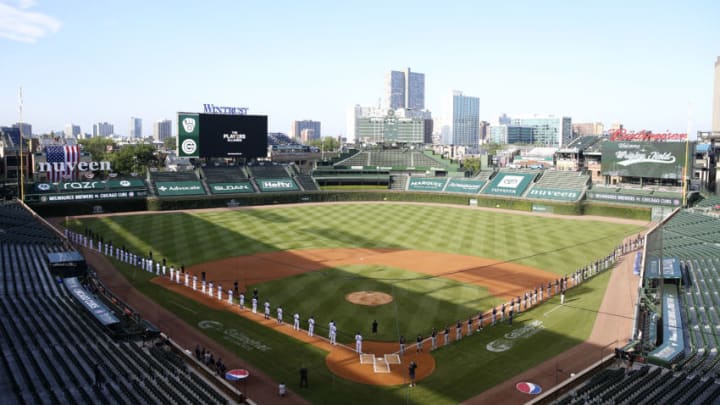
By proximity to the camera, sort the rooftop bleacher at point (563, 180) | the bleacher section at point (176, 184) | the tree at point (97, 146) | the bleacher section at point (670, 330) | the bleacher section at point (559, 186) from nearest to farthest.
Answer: the bleacher section at point (670, 330)
the bleacher section at point (559, 186)
the bleacher section at point (176, 184)
the rooftop bleacher at point (563, 180)
the tree at point (97, 146)

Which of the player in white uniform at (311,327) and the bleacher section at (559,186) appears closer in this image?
the player in white uniform at (311,327)

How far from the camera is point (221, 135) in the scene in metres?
76.4

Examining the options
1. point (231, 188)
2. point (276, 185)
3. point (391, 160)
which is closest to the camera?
point (231, 188)

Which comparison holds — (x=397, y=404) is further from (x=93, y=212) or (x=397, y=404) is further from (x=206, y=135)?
(x=206, y=135)

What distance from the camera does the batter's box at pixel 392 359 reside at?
23156 mm

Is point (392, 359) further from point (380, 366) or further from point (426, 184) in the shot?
point (426, 184)

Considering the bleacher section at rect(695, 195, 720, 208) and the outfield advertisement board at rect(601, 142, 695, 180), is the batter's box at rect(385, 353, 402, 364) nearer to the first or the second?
the bleacher section at rect(695, 195, 720, 208)

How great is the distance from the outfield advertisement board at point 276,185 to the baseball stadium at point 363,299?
30.1 feet

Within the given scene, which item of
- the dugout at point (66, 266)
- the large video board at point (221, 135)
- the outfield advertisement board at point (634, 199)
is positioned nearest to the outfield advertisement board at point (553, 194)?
the outfield advertisement board at point (634, 199)

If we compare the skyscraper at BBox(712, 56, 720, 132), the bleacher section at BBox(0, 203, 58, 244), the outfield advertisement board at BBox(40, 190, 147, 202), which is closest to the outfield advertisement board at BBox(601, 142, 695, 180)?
the outfield advertisement board at BBox(40, 190, 147, 202)

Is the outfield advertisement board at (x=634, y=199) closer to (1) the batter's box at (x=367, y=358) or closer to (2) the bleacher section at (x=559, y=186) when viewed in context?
(2) the bleacher section at (x=559, y=186)

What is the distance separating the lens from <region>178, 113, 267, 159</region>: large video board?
73.9m

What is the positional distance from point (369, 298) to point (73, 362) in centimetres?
1705

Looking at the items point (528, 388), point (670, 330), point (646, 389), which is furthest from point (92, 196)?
point (646, 389)
